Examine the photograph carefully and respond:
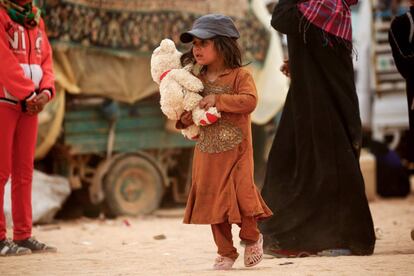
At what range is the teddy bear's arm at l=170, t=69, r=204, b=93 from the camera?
527 cm

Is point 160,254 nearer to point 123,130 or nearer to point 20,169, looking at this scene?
point 20,169

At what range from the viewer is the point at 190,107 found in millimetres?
5262

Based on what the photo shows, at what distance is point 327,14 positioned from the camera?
596cm

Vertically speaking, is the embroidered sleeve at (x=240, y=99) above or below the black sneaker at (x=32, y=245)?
above

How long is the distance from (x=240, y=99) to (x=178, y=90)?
0.37 m

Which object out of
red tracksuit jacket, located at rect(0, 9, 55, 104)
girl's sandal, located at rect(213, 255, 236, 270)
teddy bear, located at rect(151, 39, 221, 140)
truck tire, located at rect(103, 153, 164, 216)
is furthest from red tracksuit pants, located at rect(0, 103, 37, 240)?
truck tire, located at rect(103, 153, 164, 216)

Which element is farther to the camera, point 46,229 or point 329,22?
point 46,229

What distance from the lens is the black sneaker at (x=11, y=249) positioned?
670 centimetres

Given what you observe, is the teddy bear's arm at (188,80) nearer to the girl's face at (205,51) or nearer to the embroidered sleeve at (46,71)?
the girl's face at (205,51)

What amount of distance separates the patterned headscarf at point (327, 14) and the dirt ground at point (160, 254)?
4.99 feet

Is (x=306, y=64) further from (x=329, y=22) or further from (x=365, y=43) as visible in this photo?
(x=365, y=43)

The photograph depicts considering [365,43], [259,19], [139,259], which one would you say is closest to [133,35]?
[259,19]

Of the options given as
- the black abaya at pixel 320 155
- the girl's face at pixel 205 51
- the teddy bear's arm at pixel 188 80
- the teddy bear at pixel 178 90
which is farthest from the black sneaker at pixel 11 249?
the girl's face at pixel 205 51

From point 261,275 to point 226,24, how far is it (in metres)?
1.49
